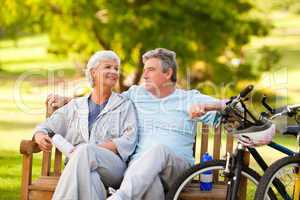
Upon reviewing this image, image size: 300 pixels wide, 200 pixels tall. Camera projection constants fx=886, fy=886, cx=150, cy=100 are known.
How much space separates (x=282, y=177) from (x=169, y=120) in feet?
2.90

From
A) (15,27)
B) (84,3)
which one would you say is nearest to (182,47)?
(84,3)

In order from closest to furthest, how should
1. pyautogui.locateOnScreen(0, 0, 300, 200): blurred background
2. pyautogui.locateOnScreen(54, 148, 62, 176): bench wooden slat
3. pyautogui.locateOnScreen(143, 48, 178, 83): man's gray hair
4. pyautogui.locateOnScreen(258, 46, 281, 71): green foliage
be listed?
pyautogui.locateOnScreen(143, 48, 178, 83): man's gray hair → pyautogui.locateOnScreen(54, 148, 62, 176): bench wooden slat → pyautogui.locateOnScreen(0, 0, 300, 200): blurred background → pyautogui.locateOnScreen(258, 46, 281, 71): green foliage

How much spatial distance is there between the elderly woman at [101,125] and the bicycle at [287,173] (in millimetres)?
970

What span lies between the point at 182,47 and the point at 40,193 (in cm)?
1209

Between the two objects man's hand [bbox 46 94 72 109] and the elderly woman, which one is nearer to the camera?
the elderly woman

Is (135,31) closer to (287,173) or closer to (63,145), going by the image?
(63,145)

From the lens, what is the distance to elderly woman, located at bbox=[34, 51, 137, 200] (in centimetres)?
539

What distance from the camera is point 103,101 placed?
5750 millimetres

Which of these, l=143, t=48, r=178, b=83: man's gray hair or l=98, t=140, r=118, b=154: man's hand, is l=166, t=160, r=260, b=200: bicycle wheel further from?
l=143, t=48, r=178, b=83: man's gray hair

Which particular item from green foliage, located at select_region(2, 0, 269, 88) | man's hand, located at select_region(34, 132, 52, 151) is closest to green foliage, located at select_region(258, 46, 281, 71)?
green foliage, located at select_region(2, 0, 269, 88)

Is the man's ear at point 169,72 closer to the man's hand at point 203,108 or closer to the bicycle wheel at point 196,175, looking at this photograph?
the man's hand at point 203,108

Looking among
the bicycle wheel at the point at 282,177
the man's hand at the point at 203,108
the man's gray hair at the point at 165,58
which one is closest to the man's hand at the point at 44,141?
the man's gray hair at the point at 165,58

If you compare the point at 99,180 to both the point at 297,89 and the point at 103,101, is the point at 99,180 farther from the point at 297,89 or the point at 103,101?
the point at 297,89

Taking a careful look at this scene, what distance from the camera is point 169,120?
5660 mm
